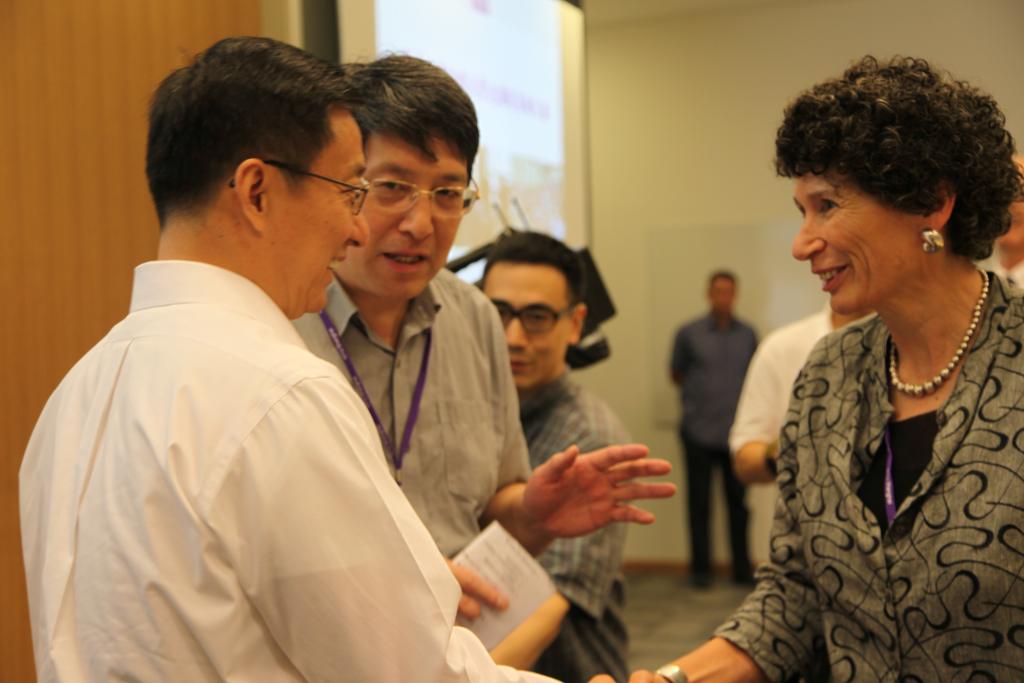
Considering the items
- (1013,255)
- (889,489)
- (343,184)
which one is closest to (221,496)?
(343,184)

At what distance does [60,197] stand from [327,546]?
1.54 meters

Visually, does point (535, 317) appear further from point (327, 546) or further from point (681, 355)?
point (681, 355)

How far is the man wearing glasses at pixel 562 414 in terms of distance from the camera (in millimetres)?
2354

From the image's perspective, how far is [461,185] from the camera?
1.92m

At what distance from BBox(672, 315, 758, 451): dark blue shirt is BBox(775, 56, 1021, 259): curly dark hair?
18.8 ft

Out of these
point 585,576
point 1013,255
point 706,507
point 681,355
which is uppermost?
point 1013,255

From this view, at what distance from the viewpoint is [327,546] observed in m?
1.14

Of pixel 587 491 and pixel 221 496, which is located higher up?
pixel 221 496

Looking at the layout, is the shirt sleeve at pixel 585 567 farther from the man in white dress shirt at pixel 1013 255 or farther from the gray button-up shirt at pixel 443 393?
the man in white dress shirt at pixel 1013 255

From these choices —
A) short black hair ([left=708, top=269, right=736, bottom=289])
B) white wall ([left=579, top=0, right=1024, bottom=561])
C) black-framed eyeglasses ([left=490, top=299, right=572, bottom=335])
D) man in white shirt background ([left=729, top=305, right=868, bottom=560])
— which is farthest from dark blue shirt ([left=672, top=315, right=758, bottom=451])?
black-framed eyeglasses ([left=490, top=299, right=572, bottom=335])

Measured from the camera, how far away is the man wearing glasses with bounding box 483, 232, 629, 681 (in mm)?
2354

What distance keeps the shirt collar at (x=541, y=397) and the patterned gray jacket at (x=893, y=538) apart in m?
0.82

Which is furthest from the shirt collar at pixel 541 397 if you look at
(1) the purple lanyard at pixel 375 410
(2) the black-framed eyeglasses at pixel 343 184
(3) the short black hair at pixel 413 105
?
(2) the black-framed eyeglasses at pixel 343 184

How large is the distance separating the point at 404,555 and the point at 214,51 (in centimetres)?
68
